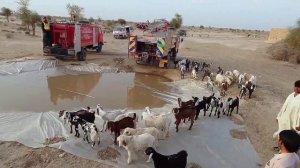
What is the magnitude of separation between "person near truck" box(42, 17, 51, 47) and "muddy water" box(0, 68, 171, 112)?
3281 millimetres

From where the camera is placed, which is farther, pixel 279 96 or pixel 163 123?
pixel 279 96

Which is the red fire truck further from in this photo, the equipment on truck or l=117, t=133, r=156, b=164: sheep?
l=117, t=133, r=156, b=164: sheep

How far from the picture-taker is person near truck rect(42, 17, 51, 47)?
1730 cm

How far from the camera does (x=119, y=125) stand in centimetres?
693

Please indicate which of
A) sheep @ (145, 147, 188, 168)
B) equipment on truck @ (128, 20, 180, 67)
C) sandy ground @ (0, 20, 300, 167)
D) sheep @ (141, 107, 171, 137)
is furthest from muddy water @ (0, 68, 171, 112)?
sheep @ (145, 147, 188, 168)

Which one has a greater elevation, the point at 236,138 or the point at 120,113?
the point at 120,113

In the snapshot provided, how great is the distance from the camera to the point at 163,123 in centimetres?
729

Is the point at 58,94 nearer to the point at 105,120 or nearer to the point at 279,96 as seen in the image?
the point at 105,120

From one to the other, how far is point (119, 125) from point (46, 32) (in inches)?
501

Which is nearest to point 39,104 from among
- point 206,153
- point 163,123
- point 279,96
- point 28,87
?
point 28,87

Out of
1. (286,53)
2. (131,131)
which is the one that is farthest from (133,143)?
(286,53)

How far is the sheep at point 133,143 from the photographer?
608cm

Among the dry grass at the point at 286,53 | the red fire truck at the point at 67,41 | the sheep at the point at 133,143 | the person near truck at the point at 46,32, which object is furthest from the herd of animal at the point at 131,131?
the dry grass at the point at 286,53

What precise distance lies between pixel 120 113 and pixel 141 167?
7.09 ft
